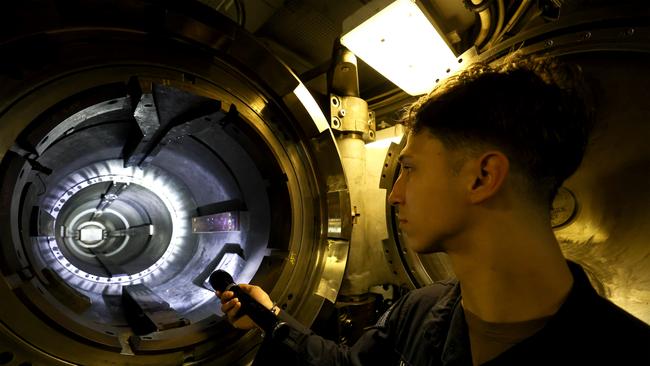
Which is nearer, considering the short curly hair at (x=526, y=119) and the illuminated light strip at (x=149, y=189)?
the short curly hair at (x=526, y=119)

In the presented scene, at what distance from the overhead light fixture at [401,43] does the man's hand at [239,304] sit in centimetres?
100

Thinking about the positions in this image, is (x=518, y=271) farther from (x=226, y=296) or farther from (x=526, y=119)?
(x=226, y=296)

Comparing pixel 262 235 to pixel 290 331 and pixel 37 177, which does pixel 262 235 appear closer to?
pixel 290 331

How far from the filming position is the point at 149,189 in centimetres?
206

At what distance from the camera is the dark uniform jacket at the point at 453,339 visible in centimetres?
65

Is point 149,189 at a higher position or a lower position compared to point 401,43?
lower

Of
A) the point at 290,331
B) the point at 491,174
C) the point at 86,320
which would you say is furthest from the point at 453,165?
the point at 86,320

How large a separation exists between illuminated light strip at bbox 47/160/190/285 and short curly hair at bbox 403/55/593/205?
166cm

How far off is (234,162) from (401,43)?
851 mm

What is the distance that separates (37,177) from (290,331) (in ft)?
3.14

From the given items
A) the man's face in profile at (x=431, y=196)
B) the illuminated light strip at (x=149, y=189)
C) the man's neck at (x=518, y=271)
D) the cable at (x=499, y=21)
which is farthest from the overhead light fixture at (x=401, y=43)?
the illuminated light strip at (x=149, y=189)

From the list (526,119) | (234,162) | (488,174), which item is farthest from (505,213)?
(234,162)

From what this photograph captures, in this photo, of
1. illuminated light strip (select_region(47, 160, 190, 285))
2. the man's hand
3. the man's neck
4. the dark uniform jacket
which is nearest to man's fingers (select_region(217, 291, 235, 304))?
the man's hand

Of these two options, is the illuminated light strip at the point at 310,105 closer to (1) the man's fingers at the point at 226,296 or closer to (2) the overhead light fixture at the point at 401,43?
(2) the overhead light fixture at the point at 401,43
